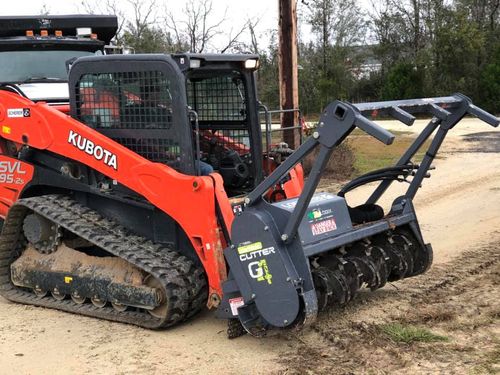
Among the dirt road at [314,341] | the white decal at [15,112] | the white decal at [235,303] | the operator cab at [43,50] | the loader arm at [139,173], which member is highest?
the operator cab at [43,50]

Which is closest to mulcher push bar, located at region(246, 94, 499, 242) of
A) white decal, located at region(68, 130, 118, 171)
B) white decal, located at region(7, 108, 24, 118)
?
white decal, located at region(68, 130, 118, 171)

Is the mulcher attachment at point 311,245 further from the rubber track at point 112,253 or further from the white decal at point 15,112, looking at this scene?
the white decal at point 15,112

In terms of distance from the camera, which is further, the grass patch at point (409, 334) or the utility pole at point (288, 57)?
the utility pole at point (288, 57)

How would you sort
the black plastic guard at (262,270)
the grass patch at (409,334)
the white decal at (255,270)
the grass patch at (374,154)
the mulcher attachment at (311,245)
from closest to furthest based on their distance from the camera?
the mulcher attachment at (311,245) → the black plastic guard at (262,270) → the white decal at (255,270) → the grass patch at (409,334) → the grass patch at (374,154)

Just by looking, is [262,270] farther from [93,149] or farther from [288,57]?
[288,57]

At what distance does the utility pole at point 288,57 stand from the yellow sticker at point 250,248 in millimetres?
6763

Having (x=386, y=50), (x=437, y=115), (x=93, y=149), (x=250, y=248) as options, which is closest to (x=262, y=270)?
(x=250, y=248)

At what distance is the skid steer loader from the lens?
4422 millimetres

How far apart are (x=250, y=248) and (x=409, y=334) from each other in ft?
4.26

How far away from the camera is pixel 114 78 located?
206 inches

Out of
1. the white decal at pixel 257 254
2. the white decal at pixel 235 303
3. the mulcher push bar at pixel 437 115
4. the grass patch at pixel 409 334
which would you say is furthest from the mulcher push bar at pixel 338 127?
the grass patch at pixel 409 334

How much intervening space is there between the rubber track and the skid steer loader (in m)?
0.01

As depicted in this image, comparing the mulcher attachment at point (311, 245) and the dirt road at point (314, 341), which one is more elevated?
the mulcher attachment at point (311, 245)

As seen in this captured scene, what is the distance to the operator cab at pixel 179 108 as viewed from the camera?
16.0 feet
